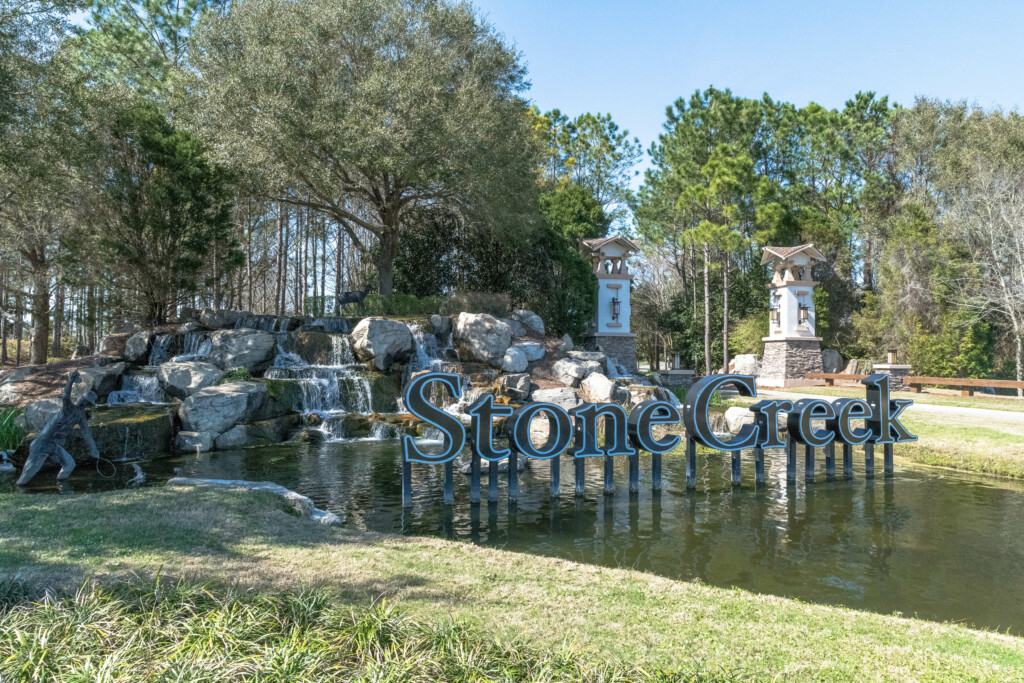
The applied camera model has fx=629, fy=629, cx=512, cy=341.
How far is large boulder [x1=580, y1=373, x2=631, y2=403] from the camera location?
18.6m

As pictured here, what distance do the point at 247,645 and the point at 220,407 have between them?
39.4ft

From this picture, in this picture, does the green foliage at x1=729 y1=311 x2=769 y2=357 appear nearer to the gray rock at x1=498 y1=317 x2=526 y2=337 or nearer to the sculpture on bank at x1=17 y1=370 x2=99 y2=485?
the gray rock at x1=498 y1=317 x2=526 y2=337

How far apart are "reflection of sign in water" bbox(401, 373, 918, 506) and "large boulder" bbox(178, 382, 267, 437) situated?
7032 millimetres

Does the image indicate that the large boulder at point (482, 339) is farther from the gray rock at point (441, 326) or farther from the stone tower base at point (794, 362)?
the stone tower base at point (794, 362)

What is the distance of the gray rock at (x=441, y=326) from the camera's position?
21.3 m

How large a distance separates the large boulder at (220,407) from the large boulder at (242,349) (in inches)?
117

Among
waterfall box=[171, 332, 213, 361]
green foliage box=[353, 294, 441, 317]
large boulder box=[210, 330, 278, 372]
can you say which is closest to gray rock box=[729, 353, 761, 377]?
green foliage box=[353, 294, 441, 317]

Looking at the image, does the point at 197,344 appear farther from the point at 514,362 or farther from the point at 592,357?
the point at 592,357

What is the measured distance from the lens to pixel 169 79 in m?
24.9

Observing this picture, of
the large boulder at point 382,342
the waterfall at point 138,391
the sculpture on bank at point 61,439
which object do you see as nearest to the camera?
the sculpture on bank at point 61,439

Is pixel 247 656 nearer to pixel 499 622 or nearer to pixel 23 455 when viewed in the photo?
pixel 499 622

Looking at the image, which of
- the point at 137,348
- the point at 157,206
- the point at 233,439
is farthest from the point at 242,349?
the point at 157,206

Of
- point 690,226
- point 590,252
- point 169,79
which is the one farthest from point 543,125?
point 169,79

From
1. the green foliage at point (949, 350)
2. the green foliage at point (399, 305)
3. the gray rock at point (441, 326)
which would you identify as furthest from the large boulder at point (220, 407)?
the green foliage at point (949, 350)
